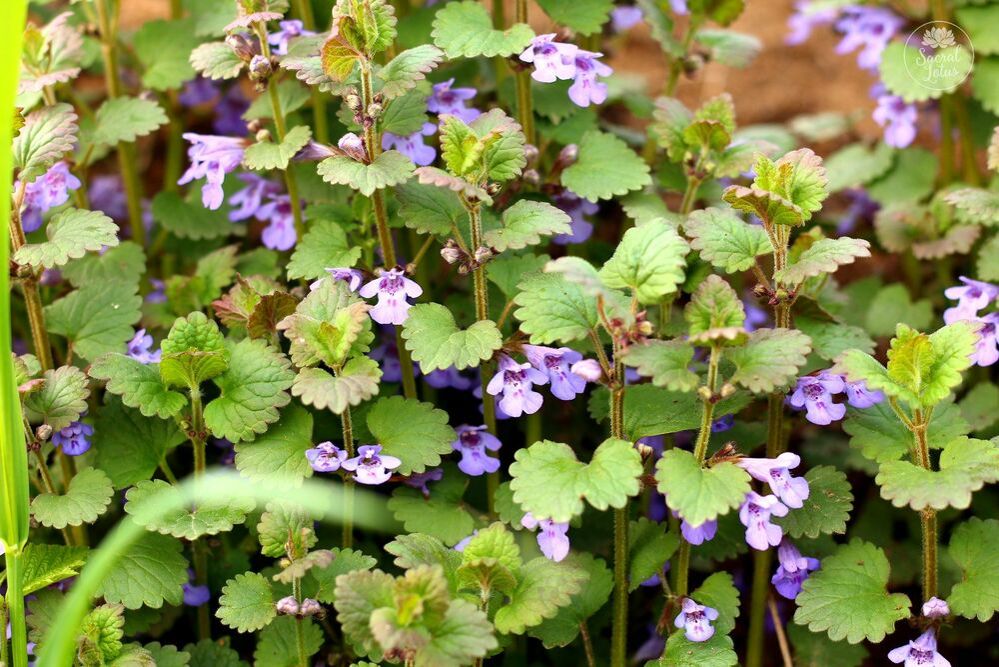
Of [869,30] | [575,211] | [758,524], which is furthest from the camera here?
[869,30]

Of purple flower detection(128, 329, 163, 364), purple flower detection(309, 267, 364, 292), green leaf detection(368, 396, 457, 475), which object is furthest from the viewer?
purple flower detection(128, 329, 163, 364)

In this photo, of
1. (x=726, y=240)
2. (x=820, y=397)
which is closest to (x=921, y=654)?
(x=820, y=397)

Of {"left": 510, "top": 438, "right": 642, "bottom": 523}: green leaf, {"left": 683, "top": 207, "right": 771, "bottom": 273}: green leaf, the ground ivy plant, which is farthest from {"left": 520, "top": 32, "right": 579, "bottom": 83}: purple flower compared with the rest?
{"left": 510, "top": 438, "right": 642, "bottom": 523}: green leaf

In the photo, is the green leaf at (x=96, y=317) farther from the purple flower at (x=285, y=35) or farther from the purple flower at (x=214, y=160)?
the purple flower at (x=285, y=35)

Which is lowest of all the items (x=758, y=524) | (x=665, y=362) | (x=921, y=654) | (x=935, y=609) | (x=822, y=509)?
(x=921, y=654)

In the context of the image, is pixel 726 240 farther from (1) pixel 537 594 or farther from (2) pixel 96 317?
(2) pixel 96 317

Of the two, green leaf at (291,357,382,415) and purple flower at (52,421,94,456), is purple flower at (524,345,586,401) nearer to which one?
green leaf at (291,357,382,415)
